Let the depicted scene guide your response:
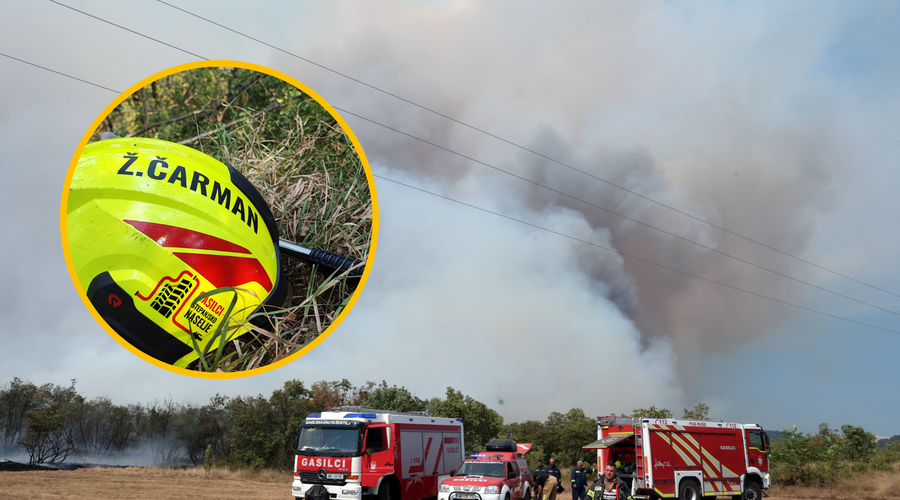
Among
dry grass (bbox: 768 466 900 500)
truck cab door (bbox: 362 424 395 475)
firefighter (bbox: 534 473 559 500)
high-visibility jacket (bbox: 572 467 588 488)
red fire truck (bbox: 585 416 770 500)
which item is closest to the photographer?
truck cab door (bbox: 362 424 395 475)

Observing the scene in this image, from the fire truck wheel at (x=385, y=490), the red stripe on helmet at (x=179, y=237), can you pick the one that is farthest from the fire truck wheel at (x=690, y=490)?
the red stripe on helmet at (x=179, y=237)

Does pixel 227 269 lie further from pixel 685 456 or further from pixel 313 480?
pixel 685 456

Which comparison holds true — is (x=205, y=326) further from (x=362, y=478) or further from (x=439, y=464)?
(x=439, y=464)

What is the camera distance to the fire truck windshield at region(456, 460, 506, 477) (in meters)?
15.2

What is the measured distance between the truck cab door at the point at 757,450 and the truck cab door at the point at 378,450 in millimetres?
13503

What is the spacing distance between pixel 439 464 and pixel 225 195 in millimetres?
12698

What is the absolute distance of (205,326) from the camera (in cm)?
666

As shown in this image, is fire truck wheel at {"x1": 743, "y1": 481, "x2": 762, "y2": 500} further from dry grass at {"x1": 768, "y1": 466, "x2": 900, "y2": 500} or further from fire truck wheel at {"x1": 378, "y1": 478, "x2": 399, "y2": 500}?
fire truck wheel at {"x1": 378, "y1": 478, "x2": 399, "y2": 500}

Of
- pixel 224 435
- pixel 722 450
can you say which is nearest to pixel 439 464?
pixel 722 450

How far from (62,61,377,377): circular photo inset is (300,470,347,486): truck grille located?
25.2ft

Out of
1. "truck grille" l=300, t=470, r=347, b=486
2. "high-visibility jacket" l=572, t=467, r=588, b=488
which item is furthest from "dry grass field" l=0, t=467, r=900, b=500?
"high-visibility jacket" l=572, t=467, r=588, b=488

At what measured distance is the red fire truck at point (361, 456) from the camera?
46.0 feet

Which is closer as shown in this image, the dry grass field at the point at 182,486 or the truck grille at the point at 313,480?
the truck grille at the point at 313,480

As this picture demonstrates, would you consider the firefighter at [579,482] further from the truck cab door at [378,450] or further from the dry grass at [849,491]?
the dry grass at [849,491]
